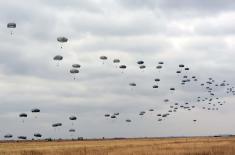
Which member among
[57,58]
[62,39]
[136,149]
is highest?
[62,39]

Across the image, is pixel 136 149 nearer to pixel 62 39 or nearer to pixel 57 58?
pixel 57 58

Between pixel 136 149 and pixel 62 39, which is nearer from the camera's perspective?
pixel 62 39

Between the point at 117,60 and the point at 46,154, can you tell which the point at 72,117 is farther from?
the point at 46,154

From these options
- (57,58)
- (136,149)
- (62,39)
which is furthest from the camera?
(136,149)

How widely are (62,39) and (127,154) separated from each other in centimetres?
2453

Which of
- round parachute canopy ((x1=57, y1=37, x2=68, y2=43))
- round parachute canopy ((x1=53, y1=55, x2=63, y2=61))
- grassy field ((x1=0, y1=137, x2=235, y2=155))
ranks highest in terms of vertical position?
round parachute canopy ((x1=57, y1=37, x2=68, y2=43))

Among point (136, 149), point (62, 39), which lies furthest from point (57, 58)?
point (136, 149)

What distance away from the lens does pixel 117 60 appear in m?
82.6

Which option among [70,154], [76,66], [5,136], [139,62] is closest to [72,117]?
[76,66]

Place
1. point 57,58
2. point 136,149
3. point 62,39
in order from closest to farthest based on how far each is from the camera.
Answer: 1. point 62,39
2. point 57,58
3. point 136,149

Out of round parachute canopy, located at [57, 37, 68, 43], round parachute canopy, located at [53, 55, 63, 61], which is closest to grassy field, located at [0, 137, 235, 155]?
round parachute canopy, located at [53, 55, 63, 61]

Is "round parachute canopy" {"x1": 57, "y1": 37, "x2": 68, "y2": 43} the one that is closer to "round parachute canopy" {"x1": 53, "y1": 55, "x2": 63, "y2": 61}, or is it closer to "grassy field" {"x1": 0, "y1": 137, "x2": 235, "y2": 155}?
"round parachute canopy" {"x1": 53, "y1": 55, "x2": 63, "y2": 61}

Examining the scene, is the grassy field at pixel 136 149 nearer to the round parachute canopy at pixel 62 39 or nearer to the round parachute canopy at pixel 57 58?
the round parachute canopy at pixel 57 58

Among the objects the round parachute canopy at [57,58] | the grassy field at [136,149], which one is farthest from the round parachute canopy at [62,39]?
the grassy field at [136,149]
